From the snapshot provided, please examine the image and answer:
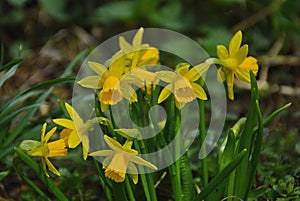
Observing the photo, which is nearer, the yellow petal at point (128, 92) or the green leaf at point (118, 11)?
the yellow petal at point (128, 92)

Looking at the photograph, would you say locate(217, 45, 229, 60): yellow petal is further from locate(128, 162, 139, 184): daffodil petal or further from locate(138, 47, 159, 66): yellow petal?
locate(128, 162, 139, 184): daffodil petal

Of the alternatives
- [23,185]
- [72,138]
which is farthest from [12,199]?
[72,138]

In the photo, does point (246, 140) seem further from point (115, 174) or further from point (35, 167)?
point (35, 167)

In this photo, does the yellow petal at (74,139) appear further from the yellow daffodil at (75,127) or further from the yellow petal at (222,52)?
the yellow petal at (222,52)

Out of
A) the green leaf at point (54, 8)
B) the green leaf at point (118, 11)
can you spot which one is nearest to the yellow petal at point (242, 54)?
the green leaf at point (118, 11)

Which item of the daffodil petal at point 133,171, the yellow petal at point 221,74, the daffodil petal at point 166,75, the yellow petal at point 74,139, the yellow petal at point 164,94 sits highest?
the daffodil petal at point 166,75

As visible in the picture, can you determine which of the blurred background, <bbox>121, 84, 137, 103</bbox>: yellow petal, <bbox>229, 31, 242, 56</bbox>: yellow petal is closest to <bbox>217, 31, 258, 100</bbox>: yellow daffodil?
<bbox>229, 31, 242, 56</bbox>: yellow petal

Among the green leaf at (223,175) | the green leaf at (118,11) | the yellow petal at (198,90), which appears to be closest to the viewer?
the green leaf at (223,175)

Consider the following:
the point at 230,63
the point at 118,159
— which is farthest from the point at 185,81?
the point at 118,159
